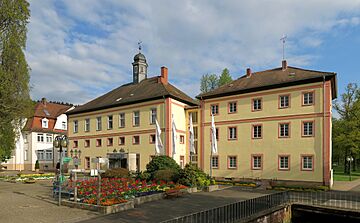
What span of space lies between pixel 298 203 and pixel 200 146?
55.7 ft

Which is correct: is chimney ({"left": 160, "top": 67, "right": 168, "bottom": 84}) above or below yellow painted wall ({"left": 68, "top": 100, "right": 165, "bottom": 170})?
above

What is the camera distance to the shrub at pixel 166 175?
22436mm

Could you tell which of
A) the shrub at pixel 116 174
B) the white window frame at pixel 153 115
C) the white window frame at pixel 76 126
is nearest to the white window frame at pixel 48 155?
the white window frame at pixel 76 126

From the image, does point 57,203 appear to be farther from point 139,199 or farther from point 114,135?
point 114,135

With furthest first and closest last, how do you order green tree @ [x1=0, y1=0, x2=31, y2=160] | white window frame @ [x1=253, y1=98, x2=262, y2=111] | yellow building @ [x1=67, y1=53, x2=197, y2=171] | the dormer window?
1. the dormer window
2. yellow building @ [x1=67, y1=53, x2=197, y2=171]
3. white window frame @ [x1=253, y1=98, x2=262, y2=111]
4. green tree @ [x1=0, y1=0, x2=31, y2=160]

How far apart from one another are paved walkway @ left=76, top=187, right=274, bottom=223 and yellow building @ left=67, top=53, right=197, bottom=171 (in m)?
14.1

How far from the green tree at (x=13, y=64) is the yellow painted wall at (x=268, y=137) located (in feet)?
60.1

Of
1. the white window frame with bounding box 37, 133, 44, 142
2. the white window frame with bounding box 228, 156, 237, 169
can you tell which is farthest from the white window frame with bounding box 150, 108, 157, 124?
the white window frame with bounding box 37, 133, 44, 142

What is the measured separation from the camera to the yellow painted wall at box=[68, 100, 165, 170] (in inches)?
1357

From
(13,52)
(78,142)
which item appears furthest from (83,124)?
(13,52)

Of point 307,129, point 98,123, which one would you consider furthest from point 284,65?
point 98,123

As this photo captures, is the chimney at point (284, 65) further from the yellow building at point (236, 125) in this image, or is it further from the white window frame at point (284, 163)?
the white window frame at point (284, 163)

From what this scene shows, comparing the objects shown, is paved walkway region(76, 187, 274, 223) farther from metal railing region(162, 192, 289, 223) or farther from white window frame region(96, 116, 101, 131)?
white window frame region(96, 116, 101, 131)

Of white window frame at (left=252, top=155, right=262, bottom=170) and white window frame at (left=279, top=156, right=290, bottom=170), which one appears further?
white window frame at (left=252, top=155, right=262, bottom=170)
